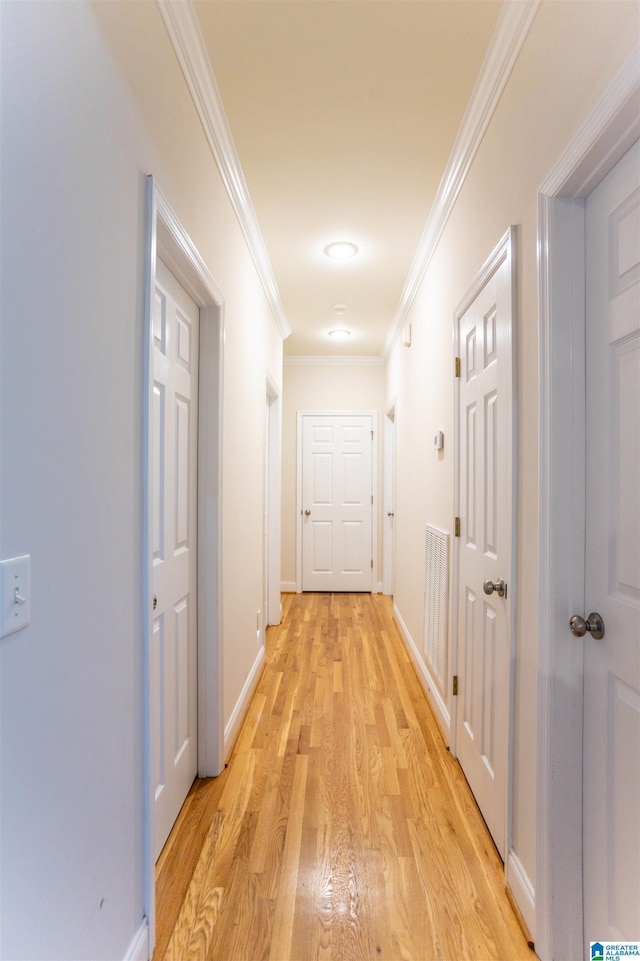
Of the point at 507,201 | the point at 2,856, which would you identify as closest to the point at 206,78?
the point at 507,201

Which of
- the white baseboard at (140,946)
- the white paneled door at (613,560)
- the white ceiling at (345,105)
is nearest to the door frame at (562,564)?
the white paneled door at (613,560)

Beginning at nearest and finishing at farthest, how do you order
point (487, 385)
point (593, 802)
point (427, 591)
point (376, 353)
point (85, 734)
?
point (85, 734) < point (593, 802) < point (487, 385) < point (427, 591) < point (376, 353)

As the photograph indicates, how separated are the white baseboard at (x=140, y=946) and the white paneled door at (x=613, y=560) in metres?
1.11

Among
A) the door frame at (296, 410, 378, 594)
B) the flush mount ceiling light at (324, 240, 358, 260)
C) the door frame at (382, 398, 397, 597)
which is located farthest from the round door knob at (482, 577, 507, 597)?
the door frame at (296, 410, 378, 594)

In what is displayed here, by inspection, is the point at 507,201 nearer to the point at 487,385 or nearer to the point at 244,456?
the point at 487,385

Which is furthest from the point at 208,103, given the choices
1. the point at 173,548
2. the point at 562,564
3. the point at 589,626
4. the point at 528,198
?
the point at 589,626

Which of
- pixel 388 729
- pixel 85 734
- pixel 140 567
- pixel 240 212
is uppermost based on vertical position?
pixel 240 212

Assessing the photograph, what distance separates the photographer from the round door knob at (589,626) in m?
1.14

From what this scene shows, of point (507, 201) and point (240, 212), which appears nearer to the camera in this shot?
point (507, 201)

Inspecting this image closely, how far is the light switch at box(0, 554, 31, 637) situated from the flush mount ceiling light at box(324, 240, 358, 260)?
8.65 feet

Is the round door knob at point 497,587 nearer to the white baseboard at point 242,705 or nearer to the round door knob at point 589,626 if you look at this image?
the round door knob at point 589,626

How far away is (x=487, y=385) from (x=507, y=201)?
0.59m

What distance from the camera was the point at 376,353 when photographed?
5254 mm

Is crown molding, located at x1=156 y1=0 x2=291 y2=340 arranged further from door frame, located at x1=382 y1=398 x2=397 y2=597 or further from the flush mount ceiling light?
door frame, located at x1=382 y1=398 x2=397 y2=597
